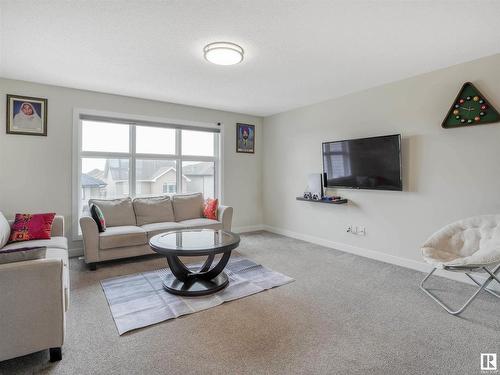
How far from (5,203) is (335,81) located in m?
4.67

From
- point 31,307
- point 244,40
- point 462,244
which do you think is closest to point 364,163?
point 462,244

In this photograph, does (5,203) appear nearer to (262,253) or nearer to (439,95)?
(262,253)

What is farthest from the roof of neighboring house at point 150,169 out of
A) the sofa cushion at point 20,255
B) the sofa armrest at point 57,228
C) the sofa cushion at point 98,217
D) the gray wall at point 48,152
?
the sofa cushion at point 20,255

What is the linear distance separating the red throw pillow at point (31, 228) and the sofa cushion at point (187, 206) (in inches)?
68.9

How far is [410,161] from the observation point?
11.8ft

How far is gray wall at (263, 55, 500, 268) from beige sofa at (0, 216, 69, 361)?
3760mm

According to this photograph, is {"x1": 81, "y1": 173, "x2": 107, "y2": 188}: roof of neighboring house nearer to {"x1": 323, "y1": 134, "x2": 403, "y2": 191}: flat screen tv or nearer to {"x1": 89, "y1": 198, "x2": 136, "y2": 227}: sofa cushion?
{"x1": 89, "y1": 198, "x2": 136, "y2": 227}: sofa cushion

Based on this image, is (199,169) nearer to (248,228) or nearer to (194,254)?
(248,228)

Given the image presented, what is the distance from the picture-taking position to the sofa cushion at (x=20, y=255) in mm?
1681

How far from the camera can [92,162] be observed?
4.31 metres


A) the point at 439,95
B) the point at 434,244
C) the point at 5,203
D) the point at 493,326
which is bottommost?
the point at 493,326

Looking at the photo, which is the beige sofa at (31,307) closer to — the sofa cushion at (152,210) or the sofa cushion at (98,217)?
the sofa cushion at (98,217)

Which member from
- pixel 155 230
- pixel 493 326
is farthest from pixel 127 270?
pixel 493 326

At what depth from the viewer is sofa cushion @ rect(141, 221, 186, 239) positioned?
3861 millimetres
